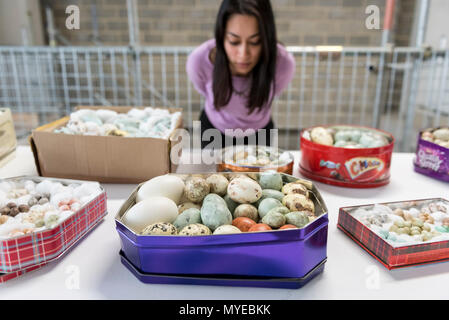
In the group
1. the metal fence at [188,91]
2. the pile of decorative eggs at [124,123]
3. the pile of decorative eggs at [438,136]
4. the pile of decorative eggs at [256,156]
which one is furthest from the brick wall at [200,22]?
the pile of decorative eggs at [256,156]

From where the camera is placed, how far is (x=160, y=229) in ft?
2.11

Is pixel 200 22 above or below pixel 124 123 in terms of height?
above

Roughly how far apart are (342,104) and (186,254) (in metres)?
3.69

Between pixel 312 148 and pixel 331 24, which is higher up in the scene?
pixel 331 24

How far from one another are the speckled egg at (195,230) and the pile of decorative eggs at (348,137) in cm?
61

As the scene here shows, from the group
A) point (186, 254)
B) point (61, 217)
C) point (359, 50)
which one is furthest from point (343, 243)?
point (359, 50)

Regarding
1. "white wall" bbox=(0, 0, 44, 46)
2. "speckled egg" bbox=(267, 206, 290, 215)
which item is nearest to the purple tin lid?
"speckled egg" bbox=(267, 206, 290, 215)

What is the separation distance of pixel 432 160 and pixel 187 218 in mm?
846

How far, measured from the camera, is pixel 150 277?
641 millimetres

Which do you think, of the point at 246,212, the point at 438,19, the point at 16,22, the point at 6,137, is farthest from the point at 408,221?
the point at 16,22

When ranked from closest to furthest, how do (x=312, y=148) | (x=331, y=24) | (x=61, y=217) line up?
(x=61, y=217) → (x=312, y=148) → (x=331, y=24)

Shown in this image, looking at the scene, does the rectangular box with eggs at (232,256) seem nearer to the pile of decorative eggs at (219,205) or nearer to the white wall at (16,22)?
the pile of decorative eggs at (219,205)

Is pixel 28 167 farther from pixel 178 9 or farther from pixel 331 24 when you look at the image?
pixel 331 24

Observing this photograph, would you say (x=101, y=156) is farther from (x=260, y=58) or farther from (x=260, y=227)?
(x=260, y=58)
